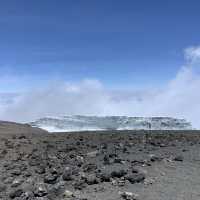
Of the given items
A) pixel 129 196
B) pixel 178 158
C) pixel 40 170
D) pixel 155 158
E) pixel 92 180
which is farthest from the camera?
pixel 40 170

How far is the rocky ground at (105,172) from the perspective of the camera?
1088 cm

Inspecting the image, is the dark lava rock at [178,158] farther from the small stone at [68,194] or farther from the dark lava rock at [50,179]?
the small stone at [68,194]

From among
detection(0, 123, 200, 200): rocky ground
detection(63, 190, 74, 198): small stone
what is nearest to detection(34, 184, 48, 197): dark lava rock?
detection(0, 123, 200, 200): rocky ground

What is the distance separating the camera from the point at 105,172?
42.1ft

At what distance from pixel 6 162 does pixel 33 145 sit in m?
4.61

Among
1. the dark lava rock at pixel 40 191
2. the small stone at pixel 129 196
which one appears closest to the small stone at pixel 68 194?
the dark lava rock at pixel 40 191

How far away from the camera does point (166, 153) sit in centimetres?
1616

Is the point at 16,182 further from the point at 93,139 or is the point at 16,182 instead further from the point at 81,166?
the point at 93,139

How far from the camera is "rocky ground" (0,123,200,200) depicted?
10878mm

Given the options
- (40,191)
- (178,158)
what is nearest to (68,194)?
(40,191)

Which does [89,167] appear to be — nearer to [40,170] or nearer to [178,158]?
[40,170]

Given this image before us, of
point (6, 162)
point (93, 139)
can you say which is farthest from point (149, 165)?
point (93, 139)

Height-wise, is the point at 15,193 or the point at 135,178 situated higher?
the point at 135,178

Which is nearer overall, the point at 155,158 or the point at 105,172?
the point at 105,172
